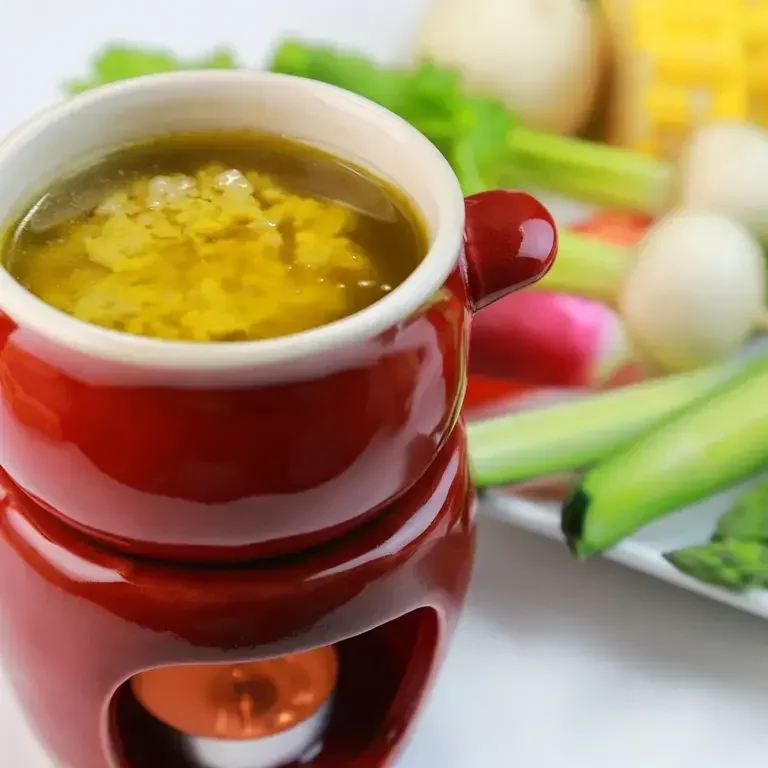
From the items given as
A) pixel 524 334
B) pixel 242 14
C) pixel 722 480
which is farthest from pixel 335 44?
pixel 722 480

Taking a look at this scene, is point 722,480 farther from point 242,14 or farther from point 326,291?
point 242,14

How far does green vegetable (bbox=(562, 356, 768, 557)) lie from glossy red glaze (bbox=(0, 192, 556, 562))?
271mm

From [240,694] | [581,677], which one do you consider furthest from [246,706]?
[581,677]

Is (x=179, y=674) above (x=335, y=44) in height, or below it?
below

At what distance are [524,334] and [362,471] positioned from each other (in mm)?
506

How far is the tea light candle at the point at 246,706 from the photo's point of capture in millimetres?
584

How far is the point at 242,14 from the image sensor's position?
115 cm

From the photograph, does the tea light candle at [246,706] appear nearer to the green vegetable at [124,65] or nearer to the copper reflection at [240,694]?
the copper reflection at [240,694]

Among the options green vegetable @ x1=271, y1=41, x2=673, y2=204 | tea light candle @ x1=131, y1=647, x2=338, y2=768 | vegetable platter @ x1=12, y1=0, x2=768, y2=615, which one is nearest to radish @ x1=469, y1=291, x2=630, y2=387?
vegetable platter @ x1=12, y1=0, x2=768, y2=615

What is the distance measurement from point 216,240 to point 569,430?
1.25 ft

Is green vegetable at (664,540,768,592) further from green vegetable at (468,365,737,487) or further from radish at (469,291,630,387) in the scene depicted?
radish at (469,291,630,387)

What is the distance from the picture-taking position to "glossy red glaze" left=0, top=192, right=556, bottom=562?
373mm

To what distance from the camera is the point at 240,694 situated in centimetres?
62

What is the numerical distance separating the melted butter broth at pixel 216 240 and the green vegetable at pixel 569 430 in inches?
10.7
